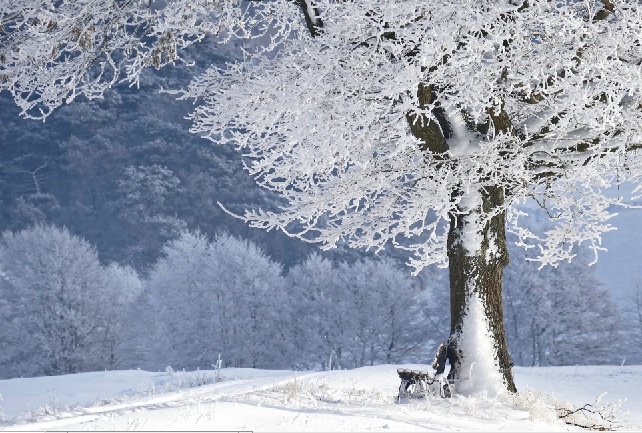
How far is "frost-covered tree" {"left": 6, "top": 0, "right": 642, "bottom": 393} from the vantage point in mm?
5891

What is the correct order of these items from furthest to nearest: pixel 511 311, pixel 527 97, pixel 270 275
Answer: pixel 270 275
pixel 511 311
pixel 527 97

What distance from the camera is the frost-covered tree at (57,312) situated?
33.3 metres

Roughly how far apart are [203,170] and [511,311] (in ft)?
250

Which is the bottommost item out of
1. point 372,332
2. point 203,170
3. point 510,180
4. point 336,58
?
point 372,332

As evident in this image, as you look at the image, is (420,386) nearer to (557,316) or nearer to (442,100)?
(442,100)

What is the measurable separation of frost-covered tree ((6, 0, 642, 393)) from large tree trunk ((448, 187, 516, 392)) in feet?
0.05

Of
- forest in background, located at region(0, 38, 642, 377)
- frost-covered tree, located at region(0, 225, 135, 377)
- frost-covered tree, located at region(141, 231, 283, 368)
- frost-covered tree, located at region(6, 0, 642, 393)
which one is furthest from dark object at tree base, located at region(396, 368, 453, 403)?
frost-covered tree, located at region(141, 231, 283, 368)

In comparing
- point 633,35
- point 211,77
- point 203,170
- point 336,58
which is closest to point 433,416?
point 336,58

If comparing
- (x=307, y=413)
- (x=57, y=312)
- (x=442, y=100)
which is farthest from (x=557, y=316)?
(x=307, y=413)

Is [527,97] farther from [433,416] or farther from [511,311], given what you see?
[511,311]

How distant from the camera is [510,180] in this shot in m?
7.38

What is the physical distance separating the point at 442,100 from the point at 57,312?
30451 millimetres

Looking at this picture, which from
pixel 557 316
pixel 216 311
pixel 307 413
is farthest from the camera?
pixel 216 311

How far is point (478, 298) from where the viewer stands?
7086mm
